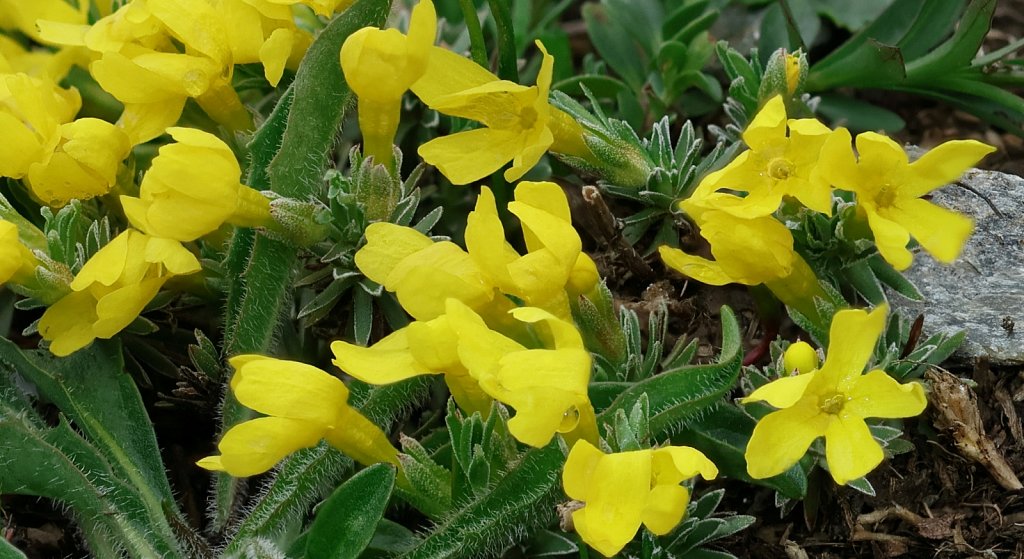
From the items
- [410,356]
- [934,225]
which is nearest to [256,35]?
[410,356]

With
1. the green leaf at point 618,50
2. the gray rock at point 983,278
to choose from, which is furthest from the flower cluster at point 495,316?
the green leaf at point 618,50

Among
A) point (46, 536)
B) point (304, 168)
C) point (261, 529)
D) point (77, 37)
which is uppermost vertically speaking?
point (77, 37)

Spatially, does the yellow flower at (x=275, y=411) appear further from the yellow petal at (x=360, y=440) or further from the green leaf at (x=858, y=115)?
the green leaf at (x=858, y=115)

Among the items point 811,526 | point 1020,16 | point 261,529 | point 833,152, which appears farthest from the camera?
point 1020,16

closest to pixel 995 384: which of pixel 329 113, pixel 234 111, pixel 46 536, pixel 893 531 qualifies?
pixel 893 531

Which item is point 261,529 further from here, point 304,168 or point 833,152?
point 833,152
